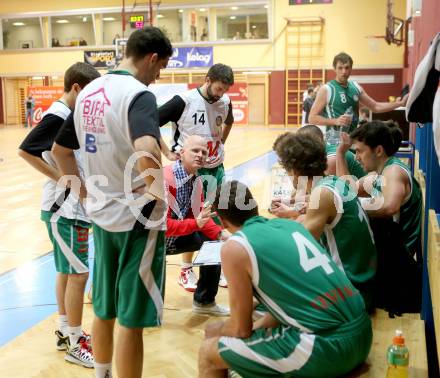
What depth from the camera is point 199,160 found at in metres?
4.41

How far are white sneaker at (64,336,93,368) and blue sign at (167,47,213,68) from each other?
2527cm

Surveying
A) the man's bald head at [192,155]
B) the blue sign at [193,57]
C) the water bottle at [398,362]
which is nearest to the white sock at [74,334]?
the man's bald head at [192,155]

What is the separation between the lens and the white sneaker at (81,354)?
11.7ft

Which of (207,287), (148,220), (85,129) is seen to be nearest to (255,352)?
(148,220)

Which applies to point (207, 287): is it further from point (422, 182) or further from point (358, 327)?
point (358, 327)

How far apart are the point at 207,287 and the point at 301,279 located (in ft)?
7.72

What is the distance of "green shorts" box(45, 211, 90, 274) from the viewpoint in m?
3.61

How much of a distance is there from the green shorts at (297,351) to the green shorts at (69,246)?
5.11 feet

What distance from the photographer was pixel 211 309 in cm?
447

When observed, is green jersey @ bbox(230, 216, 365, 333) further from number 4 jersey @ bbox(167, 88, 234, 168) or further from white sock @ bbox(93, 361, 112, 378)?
number 4 jersey @ bbox(167, 88, 234, 168)

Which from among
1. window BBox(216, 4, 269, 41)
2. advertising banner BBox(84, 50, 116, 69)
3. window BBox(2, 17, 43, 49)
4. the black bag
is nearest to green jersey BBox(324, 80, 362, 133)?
the black bag

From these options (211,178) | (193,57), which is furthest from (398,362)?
(193,57)

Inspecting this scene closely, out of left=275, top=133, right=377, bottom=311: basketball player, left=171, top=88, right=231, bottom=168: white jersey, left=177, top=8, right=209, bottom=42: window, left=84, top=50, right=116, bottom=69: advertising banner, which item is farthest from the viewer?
left=84, top=50, right=116, bottom=69: advertising banner

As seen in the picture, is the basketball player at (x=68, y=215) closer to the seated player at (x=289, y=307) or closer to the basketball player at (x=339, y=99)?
the seated player at (x=289, y=307)
